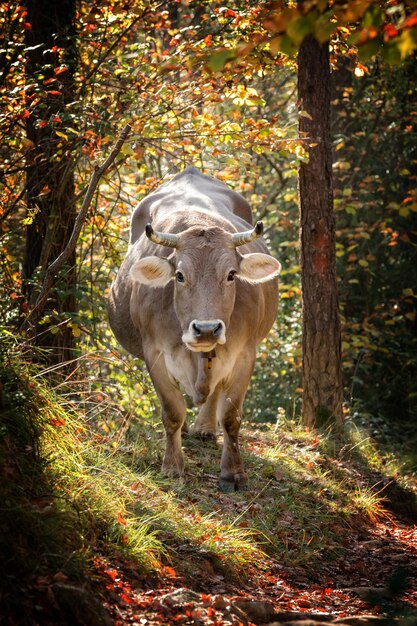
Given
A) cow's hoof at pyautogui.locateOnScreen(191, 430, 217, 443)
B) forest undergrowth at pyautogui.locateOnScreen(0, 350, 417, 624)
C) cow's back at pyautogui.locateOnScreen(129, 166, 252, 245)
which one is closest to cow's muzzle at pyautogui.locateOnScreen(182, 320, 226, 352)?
forest undergrowth at pyautogui.locateOnScreen(0, 350, 417, 624)

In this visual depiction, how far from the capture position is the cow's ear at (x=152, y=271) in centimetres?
867

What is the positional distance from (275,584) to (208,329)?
6.78ft

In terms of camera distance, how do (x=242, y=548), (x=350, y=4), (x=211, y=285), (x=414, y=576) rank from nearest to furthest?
(x=350, y=4) → (x=242, y=548) → (x=414, y=576) → (x=211, y=285)

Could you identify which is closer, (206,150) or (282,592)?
(282,592)

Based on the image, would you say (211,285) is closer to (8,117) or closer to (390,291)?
(8,117)

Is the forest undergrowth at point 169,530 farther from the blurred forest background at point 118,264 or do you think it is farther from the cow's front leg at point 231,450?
the cow's front leg at point 231,450

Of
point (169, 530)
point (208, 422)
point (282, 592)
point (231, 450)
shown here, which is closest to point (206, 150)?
point (208, 422)

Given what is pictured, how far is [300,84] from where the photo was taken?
11.3m

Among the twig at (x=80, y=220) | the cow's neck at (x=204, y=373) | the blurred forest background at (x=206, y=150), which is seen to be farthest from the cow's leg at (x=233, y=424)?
the twig at (x=80, y=220)

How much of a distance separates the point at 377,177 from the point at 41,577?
1214 cm

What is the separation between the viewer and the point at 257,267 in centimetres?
887

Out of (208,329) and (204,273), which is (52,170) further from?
(208,329)

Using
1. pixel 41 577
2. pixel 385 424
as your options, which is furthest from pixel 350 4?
pixel 385 424

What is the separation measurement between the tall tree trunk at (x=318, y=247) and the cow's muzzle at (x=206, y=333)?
11.9ft
